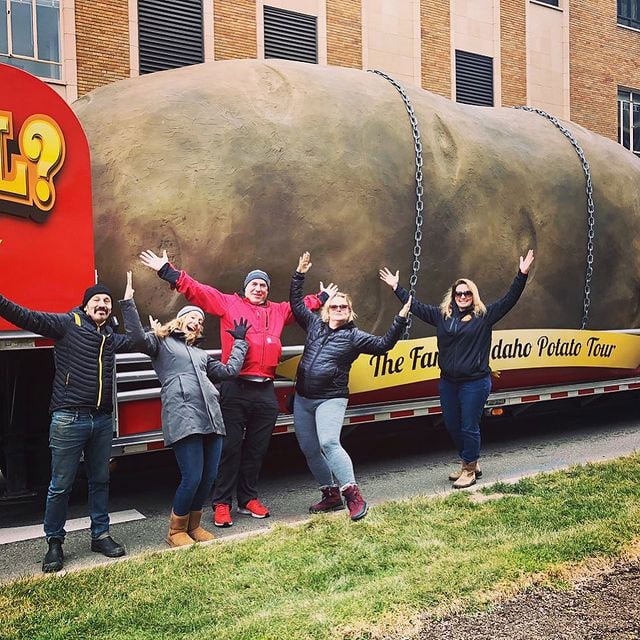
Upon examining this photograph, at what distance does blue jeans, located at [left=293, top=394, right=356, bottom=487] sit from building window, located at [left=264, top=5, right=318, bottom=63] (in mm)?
11748

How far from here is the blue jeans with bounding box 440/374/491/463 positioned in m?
5.89

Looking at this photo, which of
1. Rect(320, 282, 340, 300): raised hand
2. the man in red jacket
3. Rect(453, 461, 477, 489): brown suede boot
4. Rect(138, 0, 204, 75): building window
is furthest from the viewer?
Rect(138, 0, 204, 75): building window

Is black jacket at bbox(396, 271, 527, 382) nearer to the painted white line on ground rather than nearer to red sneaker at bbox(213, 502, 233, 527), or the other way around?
red sneaker at bbox(213, 502, 233, 527)

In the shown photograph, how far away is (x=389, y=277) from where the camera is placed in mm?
5984

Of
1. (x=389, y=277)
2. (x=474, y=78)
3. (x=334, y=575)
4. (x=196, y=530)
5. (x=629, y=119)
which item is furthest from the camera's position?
(x=629, y=119)

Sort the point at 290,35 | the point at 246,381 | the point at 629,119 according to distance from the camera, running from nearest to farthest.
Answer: the point at 246,381 < the point at 290,35 < the point at 629,119

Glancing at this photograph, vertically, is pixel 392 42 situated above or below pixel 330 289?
above

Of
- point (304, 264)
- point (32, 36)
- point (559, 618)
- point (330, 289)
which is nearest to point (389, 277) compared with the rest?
point (330, 289)

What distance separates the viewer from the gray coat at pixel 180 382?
443cm

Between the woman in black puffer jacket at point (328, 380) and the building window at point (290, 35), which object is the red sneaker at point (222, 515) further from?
the building window at point (290, 35)

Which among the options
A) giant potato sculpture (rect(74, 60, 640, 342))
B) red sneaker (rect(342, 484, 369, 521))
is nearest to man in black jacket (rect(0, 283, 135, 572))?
giant potato sculpture (rect(74, 60, 640, 342))

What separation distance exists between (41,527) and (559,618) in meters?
3.44

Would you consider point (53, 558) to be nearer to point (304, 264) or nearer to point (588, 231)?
point (304, 264)

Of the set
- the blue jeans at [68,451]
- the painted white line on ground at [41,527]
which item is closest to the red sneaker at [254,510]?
the painted white line on ground at [41,527]
